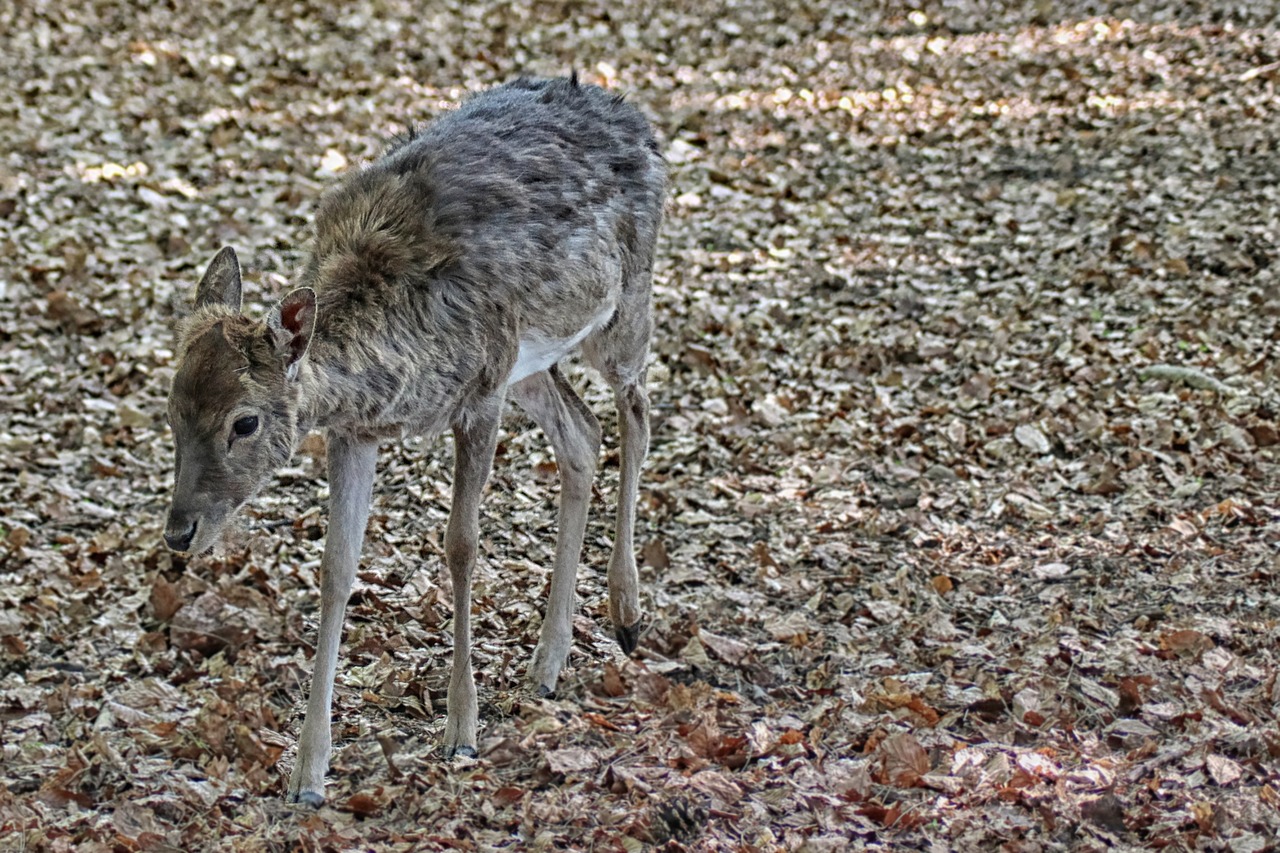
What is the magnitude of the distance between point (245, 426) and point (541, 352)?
4.66 feet

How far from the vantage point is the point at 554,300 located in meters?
5.34

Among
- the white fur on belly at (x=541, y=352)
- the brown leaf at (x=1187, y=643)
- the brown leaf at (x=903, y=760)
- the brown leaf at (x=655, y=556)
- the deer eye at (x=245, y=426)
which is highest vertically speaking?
the deer eye at (x=245, y=426)

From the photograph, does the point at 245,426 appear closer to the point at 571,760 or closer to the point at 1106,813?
the point at 571,760

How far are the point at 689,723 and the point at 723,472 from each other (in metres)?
2.58

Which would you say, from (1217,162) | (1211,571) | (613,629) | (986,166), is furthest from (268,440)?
(1217,162)

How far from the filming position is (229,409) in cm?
425

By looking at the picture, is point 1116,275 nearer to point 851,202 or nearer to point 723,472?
point 851,202

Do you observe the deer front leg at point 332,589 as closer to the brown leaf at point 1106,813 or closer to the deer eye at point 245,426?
the deer eye at point 245,426

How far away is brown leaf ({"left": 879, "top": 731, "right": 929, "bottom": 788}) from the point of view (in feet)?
16.1

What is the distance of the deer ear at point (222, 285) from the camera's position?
4605 mm

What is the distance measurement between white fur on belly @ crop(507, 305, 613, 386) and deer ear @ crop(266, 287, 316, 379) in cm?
99

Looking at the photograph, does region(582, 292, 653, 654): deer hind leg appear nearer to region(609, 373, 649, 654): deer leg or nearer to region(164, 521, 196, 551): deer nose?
region(609, 373, 649, 654): deer leg

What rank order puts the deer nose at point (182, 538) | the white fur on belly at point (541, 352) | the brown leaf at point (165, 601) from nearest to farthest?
the deer nose at point (182, 538)
the white fur on belly at point (541, 352)
the brown leaf at point (165, 601)

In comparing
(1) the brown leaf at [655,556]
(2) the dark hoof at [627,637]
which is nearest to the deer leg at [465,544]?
(2) the dark hoof at [627,637]
